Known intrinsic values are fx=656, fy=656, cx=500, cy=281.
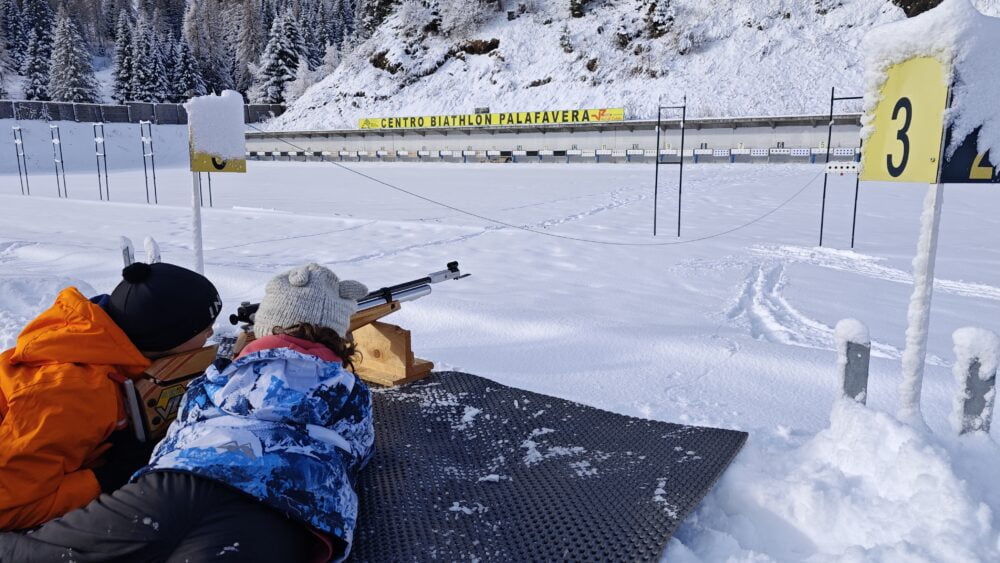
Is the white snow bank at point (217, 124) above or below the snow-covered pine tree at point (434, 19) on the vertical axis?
below

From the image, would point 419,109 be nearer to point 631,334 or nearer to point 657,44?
point 657,44

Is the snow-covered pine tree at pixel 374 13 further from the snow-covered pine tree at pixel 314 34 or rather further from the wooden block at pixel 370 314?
the wooden block at pixel 370 314

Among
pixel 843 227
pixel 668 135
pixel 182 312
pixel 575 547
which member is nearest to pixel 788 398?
pixel 575 547

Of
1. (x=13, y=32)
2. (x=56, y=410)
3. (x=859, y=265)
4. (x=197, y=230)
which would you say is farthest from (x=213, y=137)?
(x=13, y=32)

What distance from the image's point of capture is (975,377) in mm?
2477

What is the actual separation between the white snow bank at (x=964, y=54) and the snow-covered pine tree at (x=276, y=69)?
56.7 m

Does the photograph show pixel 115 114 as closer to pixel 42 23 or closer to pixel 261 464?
pixel 42 23

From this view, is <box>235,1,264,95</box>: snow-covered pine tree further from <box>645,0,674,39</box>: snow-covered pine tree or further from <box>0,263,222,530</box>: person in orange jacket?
<box>0,263,222,530</box>: person in orange jacket

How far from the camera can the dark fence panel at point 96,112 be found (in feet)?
122

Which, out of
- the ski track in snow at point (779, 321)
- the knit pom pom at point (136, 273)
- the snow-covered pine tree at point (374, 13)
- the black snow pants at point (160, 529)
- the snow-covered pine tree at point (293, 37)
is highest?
the snow-covered pine tree at point (374, 13)

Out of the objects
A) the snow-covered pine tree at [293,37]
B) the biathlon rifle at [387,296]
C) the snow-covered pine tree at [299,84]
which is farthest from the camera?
the snow-covered pine tree at [293,37]

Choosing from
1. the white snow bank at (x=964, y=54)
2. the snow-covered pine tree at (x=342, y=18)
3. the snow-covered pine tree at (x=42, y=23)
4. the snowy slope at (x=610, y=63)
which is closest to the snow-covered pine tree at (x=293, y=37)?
the snowy slope at (x=610, y=63)

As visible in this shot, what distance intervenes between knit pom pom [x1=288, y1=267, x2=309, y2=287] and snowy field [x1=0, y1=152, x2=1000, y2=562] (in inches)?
61.8

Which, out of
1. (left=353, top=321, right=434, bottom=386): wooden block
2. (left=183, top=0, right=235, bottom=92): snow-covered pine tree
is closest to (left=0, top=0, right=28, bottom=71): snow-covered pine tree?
(left=183, top=0, right=235, bottom=92): snow-covered pine tree
